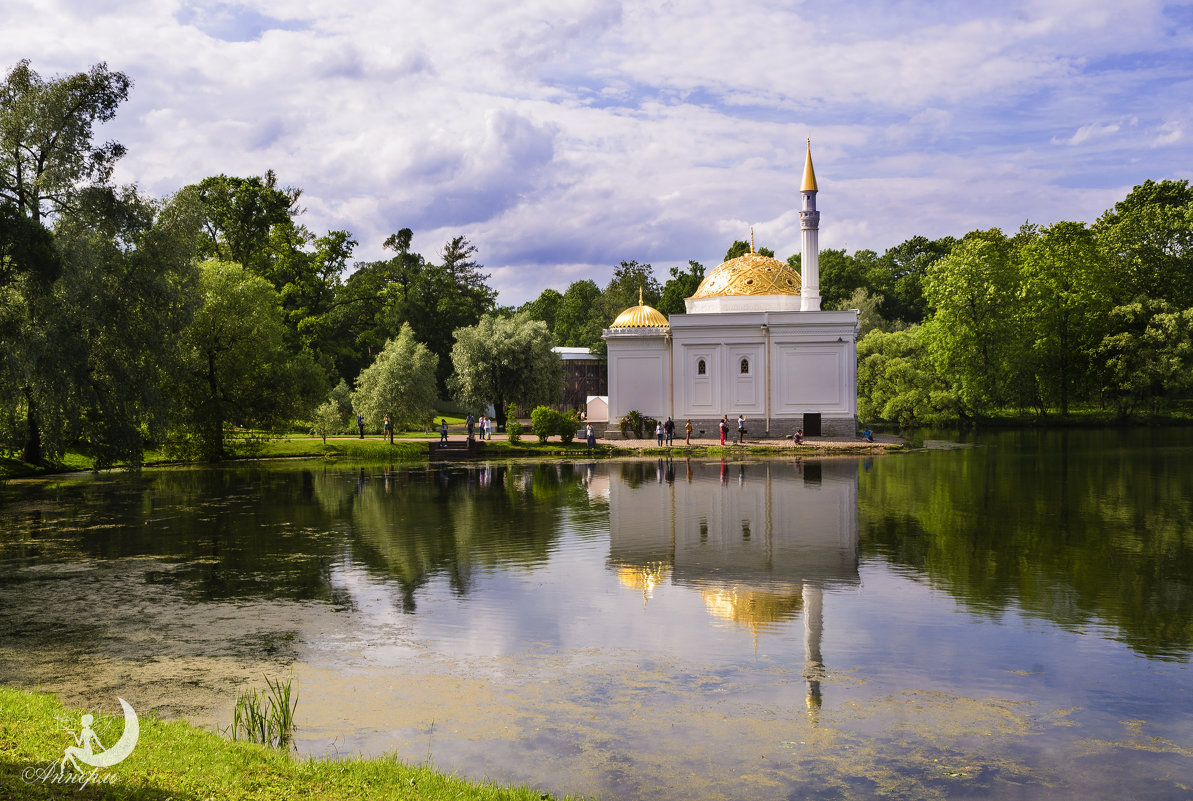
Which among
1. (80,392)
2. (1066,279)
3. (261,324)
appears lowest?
(80,392)

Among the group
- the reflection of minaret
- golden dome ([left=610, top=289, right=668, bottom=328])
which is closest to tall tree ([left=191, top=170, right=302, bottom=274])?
golden dome ([left=610, top=289, right=668, bottom=328])

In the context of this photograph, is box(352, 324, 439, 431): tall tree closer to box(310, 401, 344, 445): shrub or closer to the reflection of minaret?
box(310, 401, 344, 445): shrub

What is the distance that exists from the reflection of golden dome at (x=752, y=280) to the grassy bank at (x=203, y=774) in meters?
45.2

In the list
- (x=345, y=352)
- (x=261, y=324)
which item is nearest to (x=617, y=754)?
(x=261, y=324)

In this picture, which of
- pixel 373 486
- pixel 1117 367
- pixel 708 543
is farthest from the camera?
pixel 1117 367

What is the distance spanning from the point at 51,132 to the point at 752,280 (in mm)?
33951

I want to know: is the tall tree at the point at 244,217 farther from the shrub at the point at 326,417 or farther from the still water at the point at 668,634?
the still water at the point at 668,634

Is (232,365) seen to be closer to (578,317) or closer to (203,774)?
(203,774)

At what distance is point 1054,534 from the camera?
60.6ft

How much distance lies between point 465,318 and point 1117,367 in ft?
142

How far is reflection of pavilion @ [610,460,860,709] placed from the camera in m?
13.4

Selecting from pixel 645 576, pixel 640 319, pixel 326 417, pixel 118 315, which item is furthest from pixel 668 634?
pixel 640 319

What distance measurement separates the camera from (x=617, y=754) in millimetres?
8227

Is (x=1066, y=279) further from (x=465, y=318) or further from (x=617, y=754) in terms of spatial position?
(x=617, y=754)
